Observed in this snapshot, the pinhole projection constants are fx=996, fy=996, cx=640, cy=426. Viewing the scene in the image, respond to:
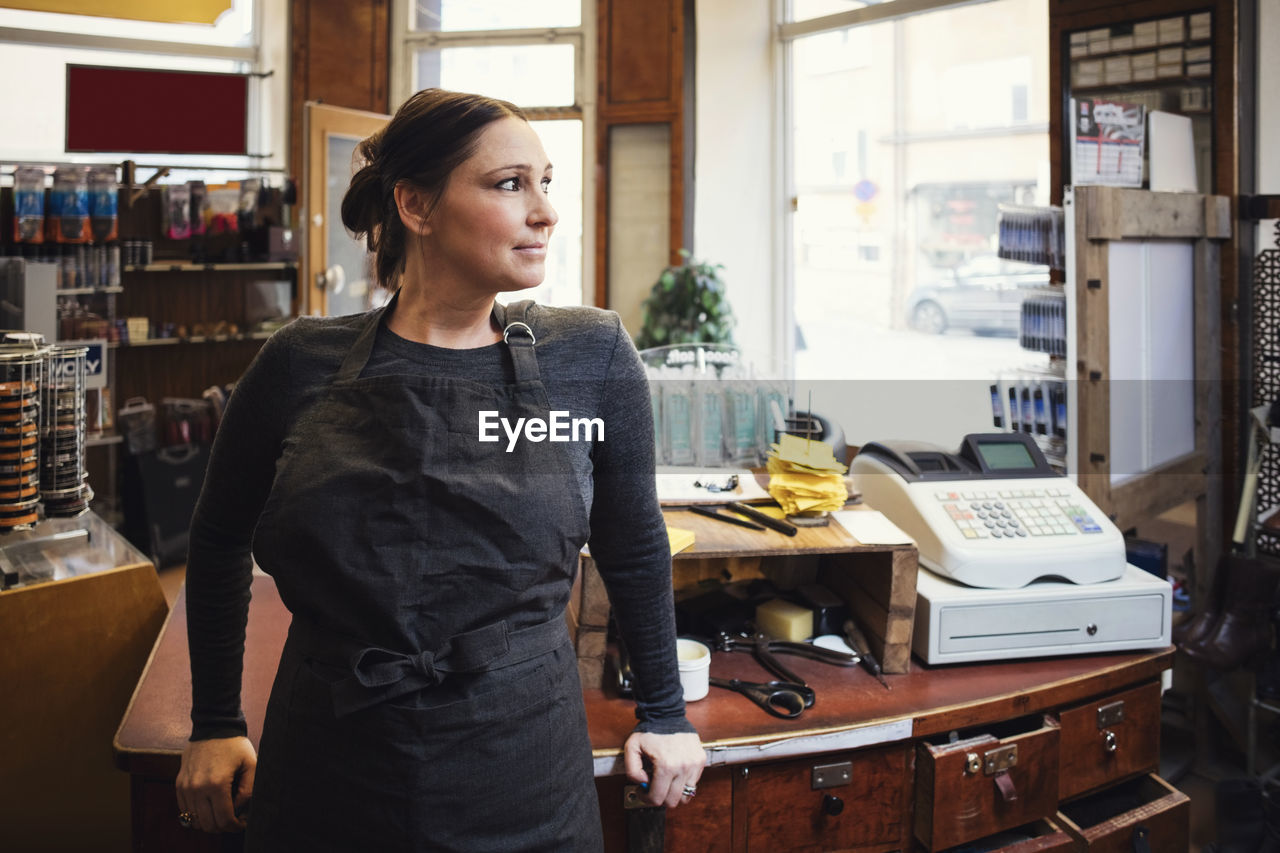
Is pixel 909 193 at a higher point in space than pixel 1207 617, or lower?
higher

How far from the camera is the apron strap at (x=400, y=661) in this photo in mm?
1001

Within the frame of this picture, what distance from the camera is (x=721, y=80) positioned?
5.57 m

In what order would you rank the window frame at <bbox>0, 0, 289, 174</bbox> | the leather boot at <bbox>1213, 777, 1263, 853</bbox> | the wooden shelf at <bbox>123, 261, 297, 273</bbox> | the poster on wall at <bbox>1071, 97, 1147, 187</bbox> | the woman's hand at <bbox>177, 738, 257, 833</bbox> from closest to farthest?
the woman's hand at <bbox>177, 738, 257, 833</bbox> → the leather boot at <bbox>1213, 777, 1263, 853</bbox> → the poster on wall at <bbox>1071, 97, 1147, 187</bbox> → the wooden shelf at <bbox>123, 261, 297, 273</bbox> → the window frame at <bbox>0, 0, 289, 174</bbox>

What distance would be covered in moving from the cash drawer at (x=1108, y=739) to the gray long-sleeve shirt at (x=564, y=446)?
76 cm

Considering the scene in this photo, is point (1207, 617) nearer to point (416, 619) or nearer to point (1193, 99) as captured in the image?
point (1193, 99)

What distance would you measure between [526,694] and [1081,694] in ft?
3.30

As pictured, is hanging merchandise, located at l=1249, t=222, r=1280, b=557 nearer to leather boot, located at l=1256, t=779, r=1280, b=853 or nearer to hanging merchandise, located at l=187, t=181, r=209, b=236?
leather boot, located at l=1256, t=779, r=1280, b=853

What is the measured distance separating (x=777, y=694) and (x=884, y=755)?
175mm

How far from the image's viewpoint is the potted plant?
513 centimetres

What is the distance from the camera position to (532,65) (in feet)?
19.7

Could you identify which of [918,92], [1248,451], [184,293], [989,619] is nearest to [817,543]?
[989,619]

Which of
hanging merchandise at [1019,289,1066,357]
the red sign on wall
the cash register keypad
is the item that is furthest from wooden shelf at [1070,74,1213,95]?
the red sign on wall

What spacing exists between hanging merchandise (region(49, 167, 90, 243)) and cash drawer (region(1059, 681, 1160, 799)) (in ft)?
14.9

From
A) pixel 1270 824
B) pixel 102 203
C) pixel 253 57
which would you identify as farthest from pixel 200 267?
pixel 1270 824
